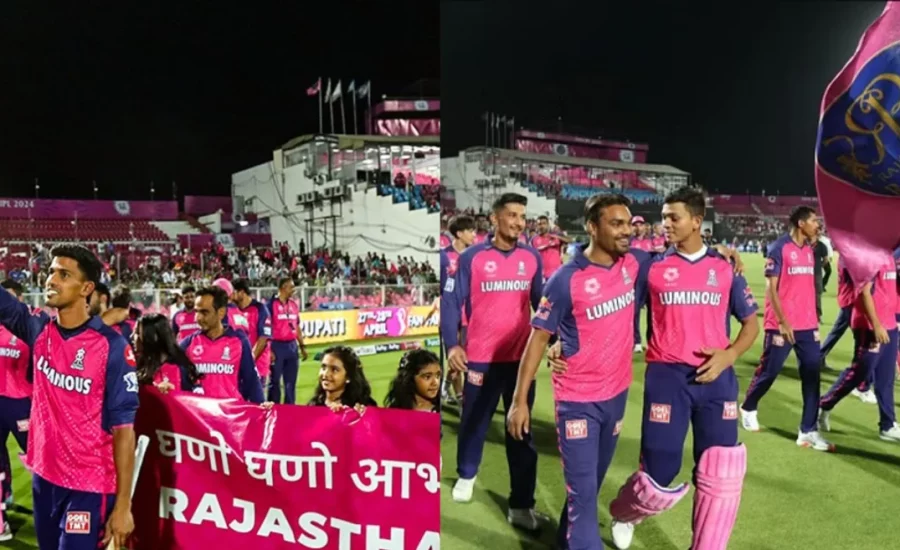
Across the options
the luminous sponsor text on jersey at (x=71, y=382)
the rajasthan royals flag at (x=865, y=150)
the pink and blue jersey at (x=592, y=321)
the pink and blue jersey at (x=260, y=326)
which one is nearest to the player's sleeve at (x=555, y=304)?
the pink and blue jersey at (x=592, y=321)

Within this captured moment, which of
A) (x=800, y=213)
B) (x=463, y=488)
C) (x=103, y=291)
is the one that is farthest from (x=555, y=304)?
(x=103, y=291)

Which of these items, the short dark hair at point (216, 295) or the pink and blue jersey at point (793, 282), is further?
the short dark hair at point (216, 295)

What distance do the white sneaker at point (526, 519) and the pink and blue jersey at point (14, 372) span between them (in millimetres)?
2229

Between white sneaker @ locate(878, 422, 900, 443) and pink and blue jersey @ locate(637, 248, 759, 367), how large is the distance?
127 centimetres

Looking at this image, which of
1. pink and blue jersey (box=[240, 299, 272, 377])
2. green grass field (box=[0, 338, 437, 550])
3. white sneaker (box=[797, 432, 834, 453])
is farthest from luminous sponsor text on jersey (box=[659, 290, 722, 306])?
pink and blue jersey (box=[240, 299, 272, 377])

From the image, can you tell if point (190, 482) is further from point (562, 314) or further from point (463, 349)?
point (562, 314)

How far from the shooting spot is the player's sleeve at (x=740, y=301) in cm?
214

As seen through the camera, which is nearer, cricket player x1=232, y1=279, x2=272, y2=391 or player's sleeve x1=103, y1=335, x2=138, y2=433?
player's sleeve x1=103, y1=335, x2=138, y2=433

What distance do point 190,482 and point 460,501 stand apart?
44.1 inches

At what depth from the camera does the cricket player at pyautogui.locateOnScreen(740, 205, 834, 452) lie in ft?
9.39

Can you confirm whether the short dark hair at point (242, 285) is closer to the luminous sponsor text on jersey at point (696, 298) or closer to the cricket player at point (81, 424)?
the cricket player at point (81, 424)

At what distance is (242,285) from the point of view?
134 inches

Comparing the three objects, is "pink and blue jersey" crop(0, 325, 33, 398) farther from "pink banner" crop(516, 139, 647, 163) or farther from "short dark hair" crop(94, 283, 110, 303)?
"pink banner" crop(516, 139, 647, 163)

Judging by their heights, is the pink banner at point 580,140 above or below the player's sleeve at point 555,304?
above
